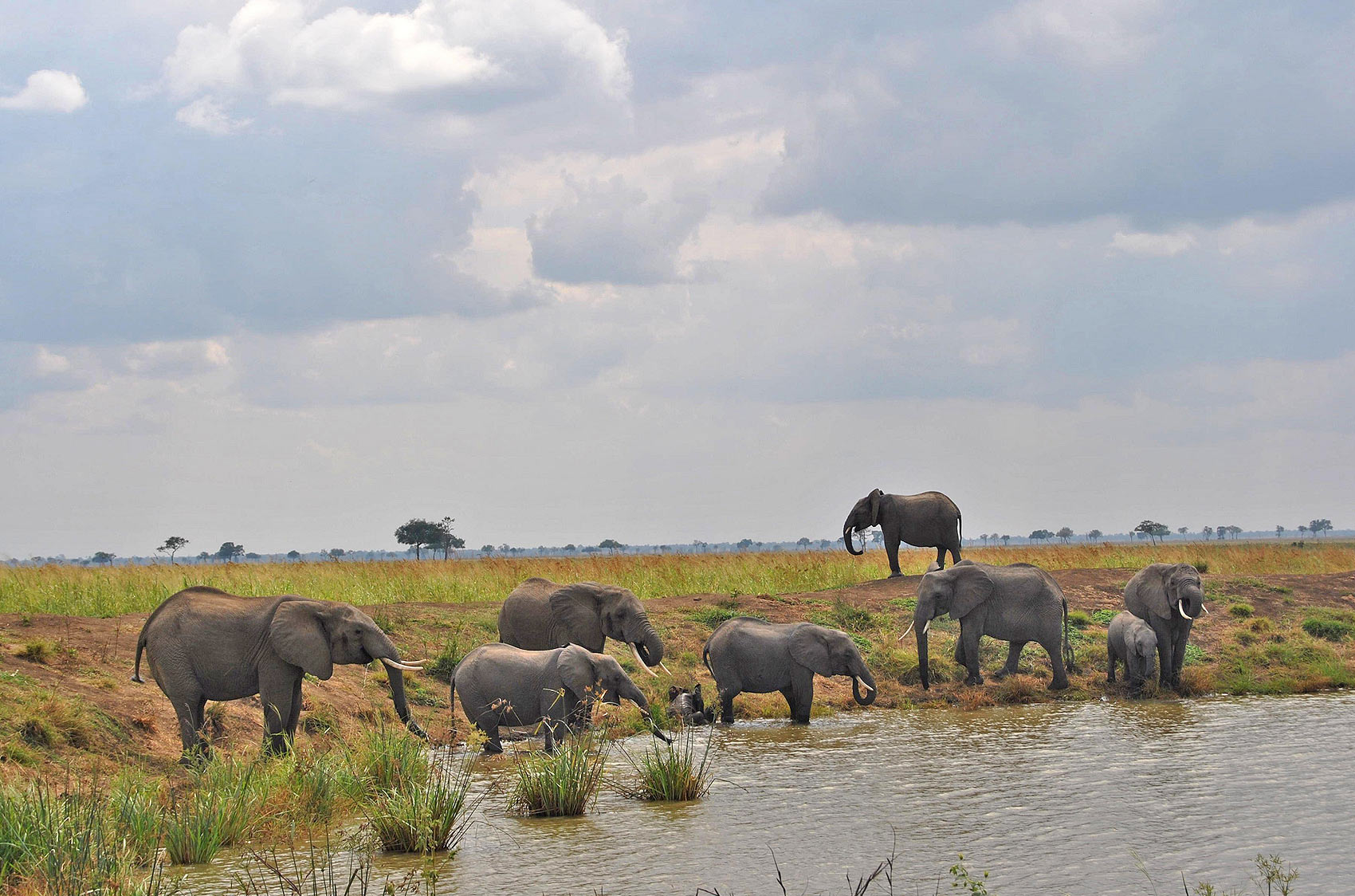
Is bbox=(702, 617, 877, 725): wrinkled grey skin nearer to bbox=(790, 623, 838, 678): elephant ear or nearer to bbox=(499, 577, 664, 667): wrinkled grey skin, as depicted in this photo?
bbox=(790, 623, 838, 678): elephant ear

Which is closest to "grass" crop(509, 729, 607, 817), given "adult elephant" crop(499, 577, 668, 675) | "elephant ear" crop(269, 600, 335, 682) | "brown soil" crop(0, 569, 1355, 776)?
"elephant ear" crop(269, 600, 335, 682)

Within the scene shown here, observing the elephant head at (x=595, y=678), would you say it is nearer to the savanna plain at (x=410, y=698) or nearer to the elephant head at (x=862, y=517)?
the savanna plain at (x=410, y=698)

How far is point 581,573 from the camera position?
91.0 ft

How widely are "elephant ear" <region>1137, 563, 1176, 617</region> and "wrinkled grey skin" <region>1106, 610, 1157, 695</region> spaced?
38cm

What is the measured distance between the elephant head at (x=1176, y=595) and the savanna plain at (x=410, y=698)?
116 cm

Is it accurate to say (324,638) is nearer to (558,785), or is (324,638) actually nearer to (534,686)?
(534,686)

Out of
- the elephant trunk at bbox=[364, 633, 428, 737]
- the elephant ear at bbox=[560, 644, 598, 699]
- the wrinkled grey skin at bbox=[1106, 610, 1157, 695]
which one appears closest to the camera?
the elephant trunk at bbox=[364, 633, 428, 737]

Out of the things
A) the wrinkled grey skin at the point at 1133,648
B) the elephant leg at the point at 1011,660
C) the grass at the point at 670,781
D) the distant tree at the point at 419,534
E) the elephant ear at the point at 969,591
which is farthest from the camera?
the distant tree at the point at 419,534

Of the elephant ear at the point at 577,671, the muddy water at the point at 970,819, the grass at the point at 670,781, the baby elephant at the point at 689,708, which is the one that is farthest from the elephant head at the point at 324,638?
the baby elephant at the point at 689,708

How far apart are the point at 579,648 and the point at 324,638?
2889mm

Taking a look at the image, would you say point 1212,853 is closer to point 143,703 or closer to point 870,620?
point 143,703

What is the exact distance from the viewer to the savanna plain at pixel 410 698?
947 cm

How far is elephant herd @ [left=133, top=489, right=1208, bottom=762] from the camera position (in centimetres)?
1298

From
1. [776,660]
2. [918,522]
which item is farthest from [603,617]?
[918,522]
